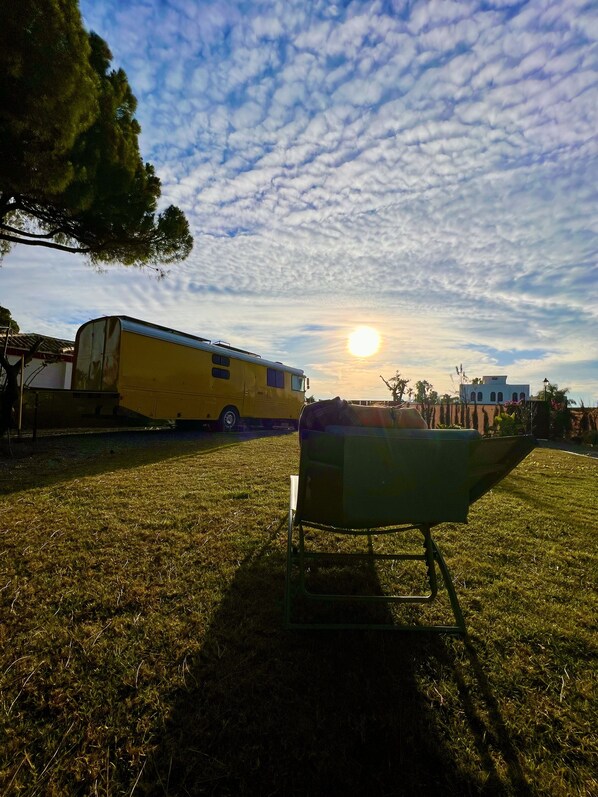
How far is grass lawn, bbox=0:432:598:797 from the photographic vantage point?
1.08m

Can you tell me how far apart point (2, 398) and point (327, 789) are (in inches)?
271

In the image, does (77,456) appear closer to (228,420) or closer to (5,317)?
(228,420)

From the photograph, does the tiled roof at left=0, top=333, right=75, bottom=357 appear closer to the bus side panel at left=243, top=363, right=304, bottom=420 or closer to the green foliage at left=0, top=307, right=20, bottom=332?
the green foliage at left=0, top=307, right=20, bottom=332

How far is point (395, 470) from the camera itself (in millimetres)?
1615

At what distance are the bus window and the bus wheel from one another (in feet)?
11.7

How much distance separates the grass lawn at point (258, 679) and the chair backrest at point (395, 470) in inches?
24.4

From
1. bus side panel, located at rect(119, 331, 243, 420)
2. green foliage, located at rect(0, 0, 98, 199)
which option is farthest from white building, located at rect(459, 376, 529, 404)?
green foliage, located at rect(0, 0, 98, 199)

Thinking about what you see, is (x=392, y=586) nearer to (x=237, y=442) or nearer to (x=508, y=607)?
(x=508, y=607)

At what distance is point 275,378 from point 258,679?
39.2ft

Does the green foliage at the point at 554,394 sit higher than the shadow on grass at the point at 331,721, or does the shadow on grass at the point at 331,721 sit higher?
the green foliage at the point at 554,394

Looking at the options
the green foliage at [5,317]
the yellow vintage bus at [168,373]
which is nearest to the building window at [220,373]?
the yellow vintage bus at [168,373]

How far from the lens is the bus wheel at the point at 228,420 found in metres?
10.9

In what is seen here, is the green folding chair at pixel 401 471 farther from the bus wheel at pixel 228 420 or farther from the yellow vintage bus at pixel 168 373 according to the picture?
the bus wheel at pixel 228 420

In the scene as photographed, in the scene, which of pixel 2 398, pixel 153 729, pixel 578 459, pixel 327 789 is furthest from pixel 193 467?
pixel 578 459
